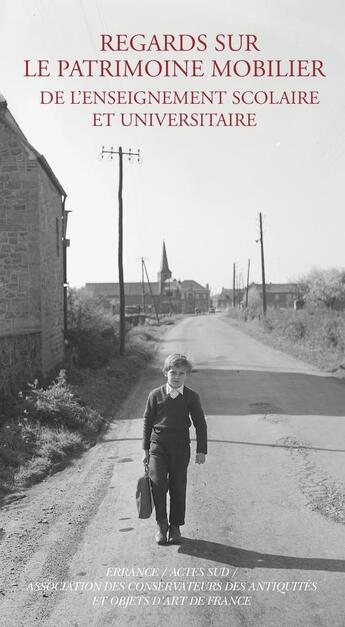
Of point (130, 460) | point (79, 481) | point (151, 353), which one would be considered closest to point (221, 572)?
point (79, 481)

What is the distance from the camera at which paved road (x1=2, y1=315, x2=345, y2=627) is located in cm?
393

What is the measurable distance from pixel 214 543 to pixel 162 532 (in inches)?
17.9

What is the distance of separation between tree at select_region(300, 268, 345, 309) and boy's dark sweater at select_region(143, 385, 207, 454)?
72281 mm

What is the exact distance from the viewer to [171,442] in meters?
5.17

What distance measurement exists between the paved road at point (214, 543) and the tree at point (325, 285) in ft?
228

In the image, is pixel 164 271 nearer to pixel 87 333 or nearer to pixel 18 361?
pixel 87 333

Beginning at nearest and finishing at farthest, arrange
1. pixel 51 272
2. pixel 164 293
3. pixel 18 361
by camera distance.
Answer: pixel 18 361 → pixel 51 272 → pixel 164 293

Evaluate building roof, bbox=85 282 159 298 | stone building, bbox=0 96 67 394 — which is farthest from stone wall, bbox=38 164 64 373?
building roof, bbox=85 282 159 298

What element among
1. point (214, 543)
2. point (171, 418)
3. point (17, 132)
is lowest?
point (214, 543)

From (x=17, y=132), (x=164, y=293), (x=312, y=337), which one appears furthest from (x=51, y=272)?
(x=164, y=293)

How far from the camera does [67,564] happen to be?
466 centimetres

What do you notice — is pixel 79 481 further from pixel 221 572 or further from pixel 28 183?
pixel 28 183

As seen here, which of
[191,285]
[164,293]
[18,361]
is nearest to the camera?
[18,361]

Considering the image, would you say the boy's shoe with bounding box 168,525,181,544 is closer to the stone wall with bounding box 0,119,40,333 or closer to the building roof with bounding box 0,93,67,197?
the stone wall with bounding box 0,119,40,333
